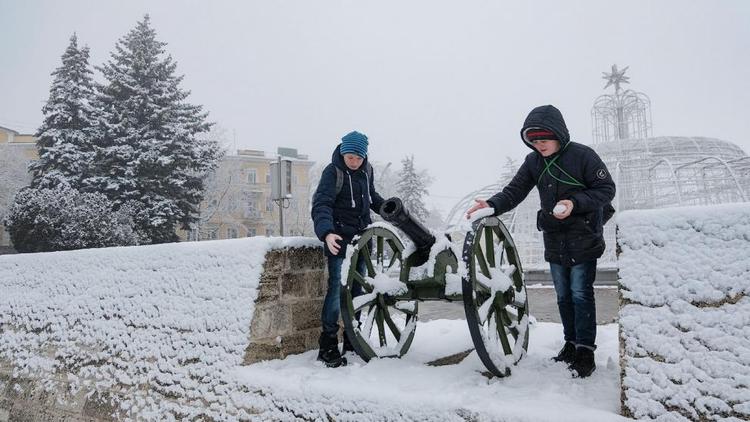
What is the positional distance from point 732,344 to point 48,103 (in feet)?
86.0

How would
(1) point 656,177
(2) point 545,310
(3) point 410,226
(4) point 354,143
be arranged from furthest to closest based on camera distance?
(1) point 656,177, (2) point 545,310, (4) point 354,143, (3) point 410,226

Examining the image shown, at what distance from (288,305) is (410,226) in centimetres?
110

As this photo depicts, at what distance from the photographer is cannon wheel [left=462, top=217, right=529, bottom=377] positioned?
8.52 ft

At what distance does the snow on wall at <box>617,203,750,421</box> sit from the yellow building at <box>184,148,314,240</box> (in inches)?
1042

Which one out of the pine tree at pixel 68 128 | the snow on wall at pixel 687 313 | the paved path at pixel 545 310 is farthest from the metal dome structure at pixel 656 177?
the pine tree at pixel 68 128

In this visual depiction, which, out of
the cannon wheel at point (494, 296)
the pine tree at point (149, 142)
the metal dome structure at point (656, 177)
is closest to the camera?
the cannon wheel at point (494, 296)

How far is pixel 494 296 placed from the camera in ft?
9.54

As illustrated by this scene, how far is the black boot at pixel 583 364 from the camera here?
2.68 m

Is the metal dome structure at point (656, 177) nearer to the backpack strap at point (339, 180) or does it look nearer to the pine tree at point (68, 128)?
the backpack strap at point (339, 180)

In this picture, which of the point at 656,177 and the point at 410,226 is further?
the point at 656,177

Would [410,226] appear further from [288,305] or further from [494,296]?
[288,305]

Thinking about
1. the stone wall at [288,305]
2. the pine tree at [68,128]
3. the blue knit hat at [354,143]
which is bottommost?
the stone wall at [288,305]

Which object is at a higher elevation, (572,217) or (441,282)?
(572,217)

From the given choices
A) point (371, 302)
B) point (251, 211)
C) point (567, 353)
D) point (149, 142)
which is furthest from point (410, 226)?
point (251, 211)
